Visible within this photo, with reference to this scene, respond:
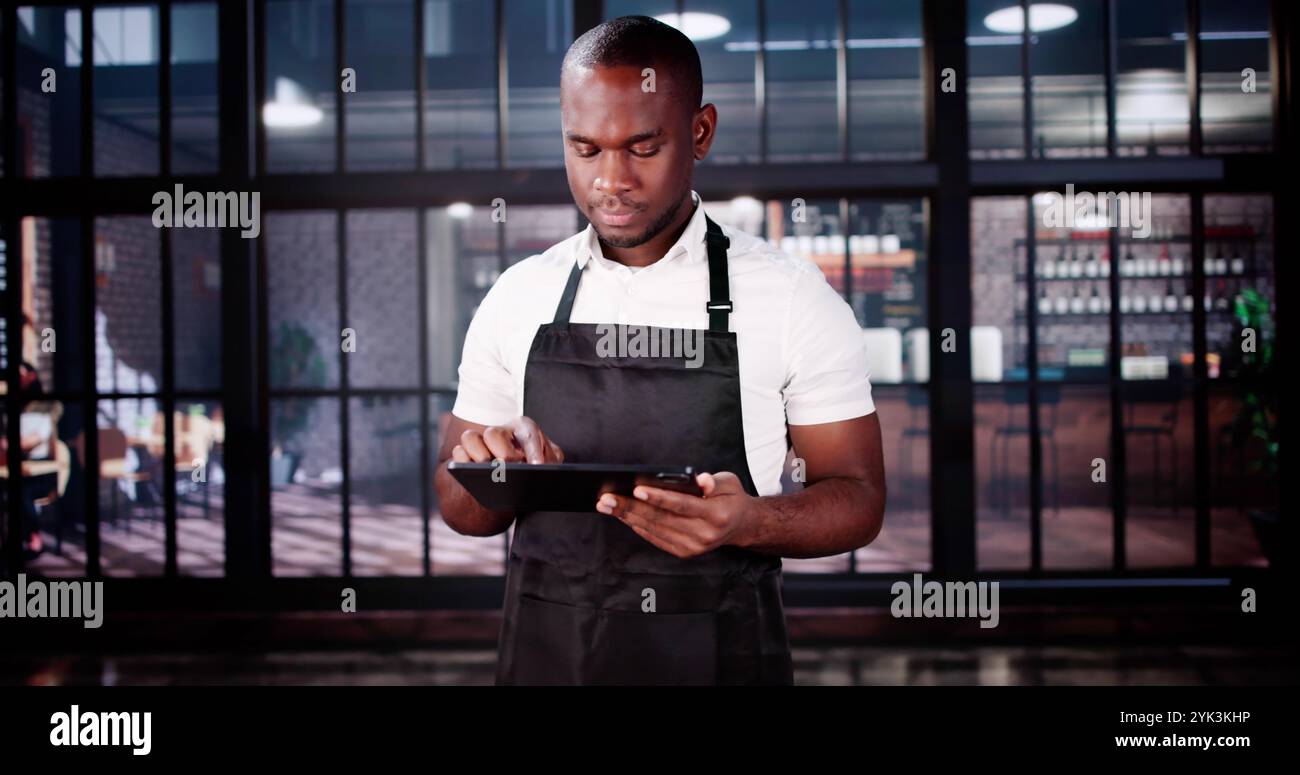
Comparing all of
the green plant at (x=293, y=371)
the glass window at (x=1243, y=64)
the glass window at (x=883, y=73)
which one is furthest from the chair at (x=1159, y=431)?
the green plant at (x=293, y=371)

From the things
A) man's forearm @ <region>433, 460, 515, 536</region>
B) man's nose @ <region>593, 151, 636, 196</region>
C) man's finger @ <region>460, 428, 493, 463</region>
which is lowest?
man's forearm @ <region>433, 460, 515, 536</region>

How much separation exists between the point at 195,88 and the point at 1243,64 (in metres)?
7.08

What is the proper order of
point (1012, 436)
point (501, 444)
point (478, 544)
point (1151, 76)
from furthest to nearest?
1. point (1151, 76)
2. point (1012, 436)
3. point (478, 544)
4. point (501, 444)

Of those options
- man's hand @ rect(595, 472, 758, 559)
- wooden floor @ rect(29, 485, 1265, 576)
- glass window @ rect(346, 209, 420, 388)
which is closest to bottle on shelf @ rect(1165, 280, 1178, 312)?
wooden floor @ rect(29, 485, 1265, 576)

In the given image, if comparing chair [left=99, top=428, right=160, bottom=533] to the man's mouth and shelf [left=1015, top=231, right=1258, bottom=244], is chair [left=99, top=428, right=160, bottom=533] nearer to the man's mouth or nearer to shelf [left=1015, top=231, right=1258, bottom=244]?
the man's mouth

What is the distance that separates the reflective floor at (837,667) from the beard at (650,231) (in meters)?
2.12

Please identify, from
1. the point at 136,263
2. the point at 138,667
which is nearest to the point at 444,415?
the point at 136,263

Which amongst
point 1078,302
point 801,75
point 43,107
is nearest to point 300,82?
point 43,107

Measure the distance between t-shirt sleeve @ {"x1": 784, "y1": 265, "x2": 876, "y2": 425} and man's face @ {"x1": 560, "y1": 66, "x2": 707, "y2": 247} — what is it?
0.26 meters

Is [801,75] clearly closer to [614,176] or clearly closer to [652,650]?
[614,176]

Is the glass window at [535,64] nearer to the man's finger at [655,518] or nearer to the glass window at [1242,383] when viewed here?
the glass window at [1242,383]

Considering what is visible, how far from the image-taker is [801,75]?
25.8ft

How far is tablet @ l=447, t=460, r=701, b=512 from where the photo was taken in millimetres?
1086
